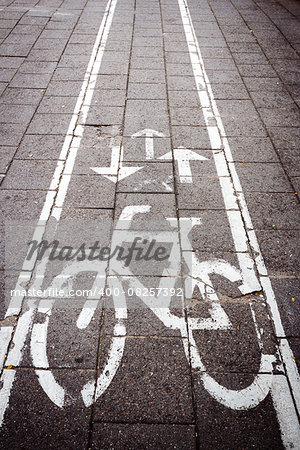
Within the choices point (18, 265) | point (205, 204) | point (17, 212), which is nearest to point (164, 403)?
point (18, 265)

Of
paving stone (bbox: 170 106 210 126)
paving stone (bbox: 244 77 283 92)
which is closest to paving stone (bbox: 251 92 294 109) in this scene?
paving stone (bbox: 244 77 283 92)

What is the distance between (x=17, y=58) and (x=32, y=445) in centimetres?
831

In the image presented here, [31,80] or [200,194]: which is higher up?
[31,80]

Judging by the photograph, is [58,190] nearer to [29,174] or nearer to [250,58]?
[29,174]

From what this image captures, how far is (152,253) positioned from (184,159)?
6.60ft

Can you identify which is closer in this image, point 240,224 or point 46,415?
point 46,415

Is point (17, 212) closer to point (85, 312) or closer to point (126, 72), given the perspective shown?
point (85, 312)

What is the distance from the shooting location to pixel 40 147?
18.5 ft

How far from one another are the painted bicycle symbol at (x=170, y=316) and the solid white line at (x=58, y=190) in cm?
14

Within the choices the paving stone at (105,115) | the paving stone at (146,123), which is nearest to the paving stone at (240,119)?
the paving stone at (146,123)

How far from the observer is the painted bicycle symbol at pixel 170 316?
2900 mm

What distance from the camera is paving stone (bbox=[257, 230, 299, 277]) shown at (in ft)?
12.7

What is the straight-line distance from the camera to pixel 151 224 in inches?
172

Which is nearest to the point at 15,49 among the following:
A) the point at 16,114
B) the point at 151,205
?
the point at 16,114
